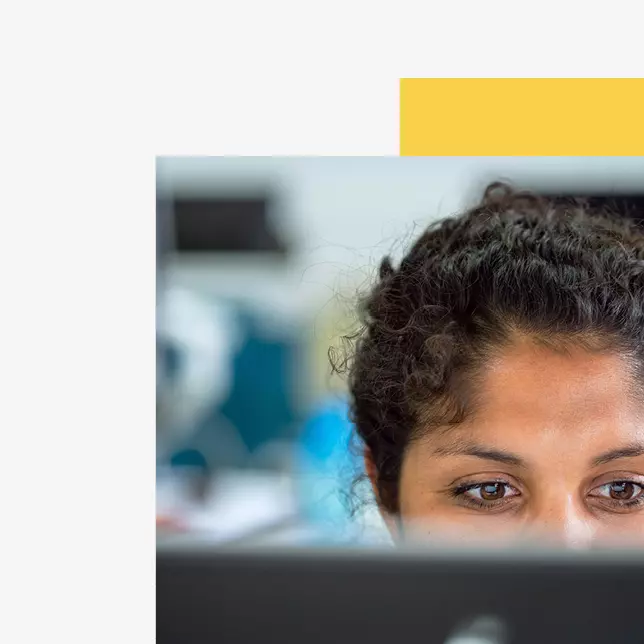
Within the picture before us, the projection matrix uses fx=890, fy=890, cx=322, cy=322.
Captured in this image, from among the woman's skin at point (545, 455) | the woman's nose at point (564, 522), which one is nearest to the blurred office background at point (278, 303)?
the woman's skin at point (545, 455)

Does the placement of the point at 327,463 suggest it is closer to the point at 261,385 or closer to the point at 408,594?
the point at 261,385

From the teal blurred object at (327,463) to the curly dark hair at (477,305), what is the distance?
30 millimetres

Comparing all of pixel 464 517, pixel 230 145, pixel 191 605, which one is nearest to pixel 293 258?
pixel 230 145

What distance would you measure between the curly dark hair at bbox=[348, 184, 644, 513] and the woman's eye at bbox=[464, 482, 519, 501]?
105 mm

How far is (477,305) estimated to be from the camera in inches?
51.5

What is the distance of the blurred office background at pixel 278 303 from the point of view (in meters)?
1.39

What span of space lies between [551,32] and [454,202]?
0.30m

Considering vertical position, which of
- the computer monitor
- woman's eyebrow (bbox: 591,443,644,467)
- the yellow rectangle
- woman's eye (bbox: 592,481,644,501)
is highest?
the yellow rectangle

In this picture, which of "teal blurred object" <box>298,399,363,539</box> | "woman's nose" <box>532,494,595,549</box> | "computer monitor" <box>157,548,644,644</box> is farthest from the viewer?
"teal blurred object" <box>298,399,363,539</box>

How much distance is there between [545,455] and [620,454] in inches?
4.3

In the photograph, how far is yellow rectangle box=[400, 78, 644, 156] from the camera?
139 cm

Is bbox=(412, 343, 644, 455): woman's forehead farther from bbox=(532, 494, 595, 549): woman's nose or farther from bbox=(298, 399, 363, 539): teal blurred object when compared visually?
bbox=(298, 399, 363, 539): teal blurred object

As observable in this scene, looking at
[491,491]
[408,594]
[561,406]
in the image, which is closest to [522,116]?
[561,406]

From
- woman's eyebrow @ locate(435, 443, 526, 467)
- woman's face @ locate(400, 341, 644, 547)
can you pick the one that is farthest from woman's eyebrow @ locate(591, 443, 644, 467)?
woman's eyebrow @ locate(435, 443, 526, 467)
